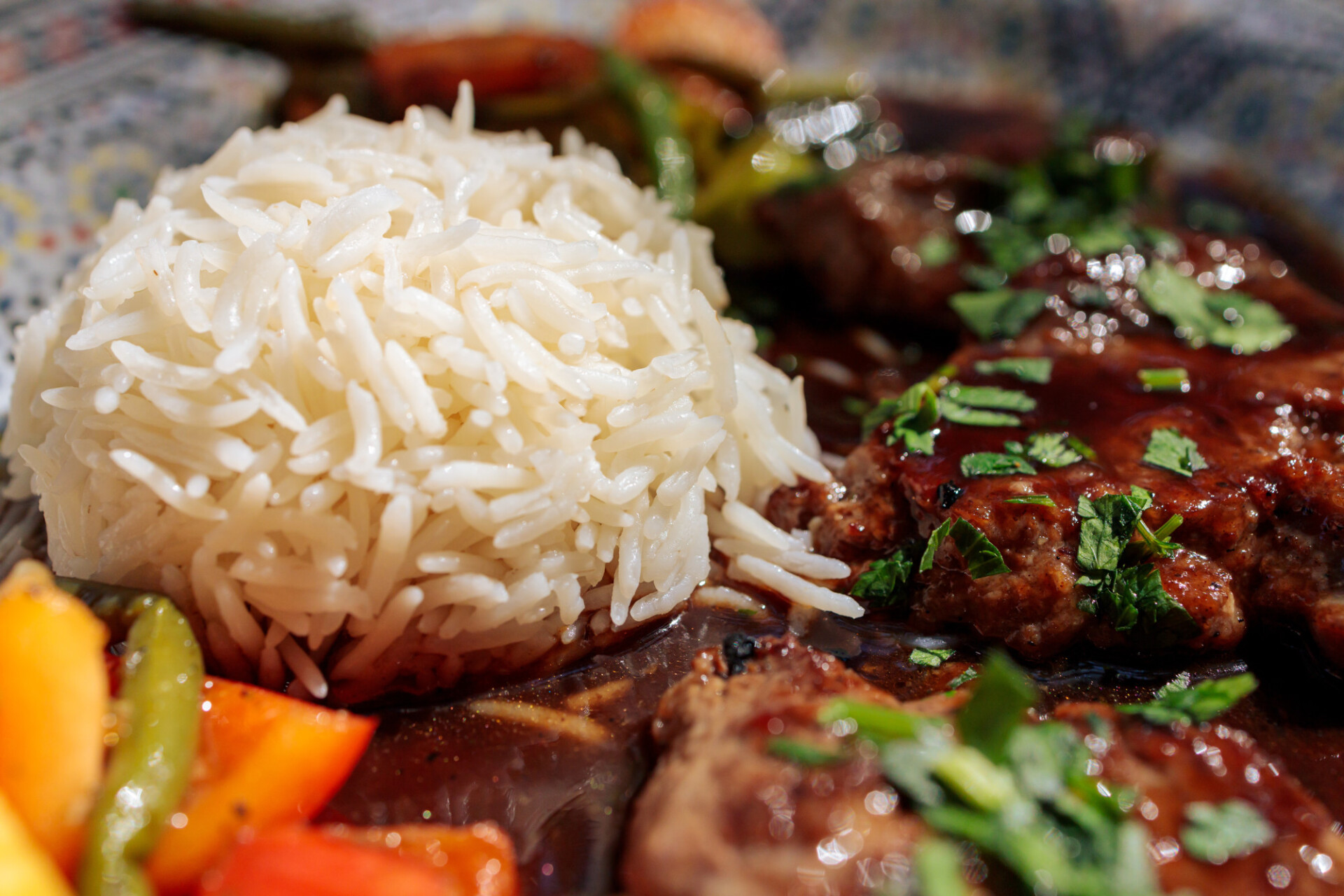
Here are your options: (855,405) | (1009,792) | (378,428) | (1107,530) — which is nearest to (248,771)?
(378,428)

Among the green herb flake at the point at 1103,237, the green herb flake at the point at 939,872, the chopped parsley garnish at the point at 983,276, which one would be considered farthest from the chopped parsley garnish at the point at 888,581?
the green herb flake at the point at 1103,237

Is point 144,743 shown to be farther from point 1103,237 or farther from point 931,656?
point 1103,237

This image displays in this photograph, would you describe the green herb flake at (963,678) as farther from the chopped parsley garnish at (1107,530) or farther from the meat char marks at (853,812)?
the meat char marks at (853,812)

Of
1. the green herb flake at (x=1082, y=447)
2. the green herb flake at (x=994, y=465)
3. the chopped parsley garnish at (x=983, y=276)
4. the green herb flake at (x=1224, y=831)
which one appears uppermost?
the green herb flake at (x=1224, y=831)

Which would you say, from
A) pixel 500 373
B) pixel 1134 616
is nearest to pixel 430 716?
pixel 500 373

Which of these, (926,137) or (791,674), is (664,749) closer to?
(791,674)

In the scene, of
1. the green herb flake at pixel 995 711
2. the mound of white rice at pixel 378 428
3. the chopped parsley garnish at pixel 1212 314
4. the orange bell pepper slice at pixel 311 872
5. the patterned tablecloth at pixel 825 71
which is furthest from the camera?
the patterned tablecloth at pixel 825 71
